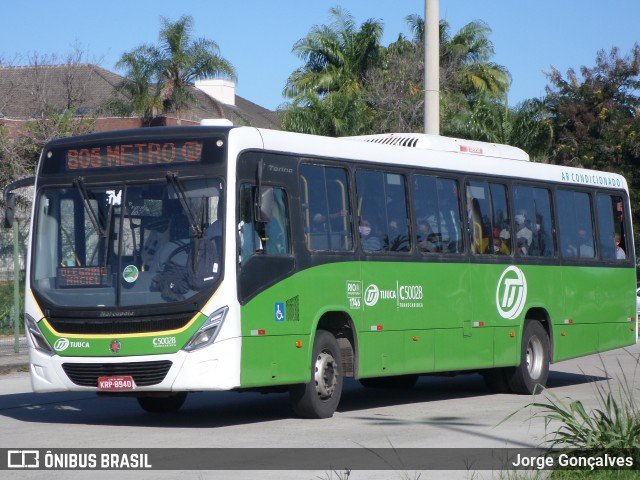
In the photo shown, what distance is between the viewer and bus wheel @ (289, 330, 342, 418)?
13484 millimetres

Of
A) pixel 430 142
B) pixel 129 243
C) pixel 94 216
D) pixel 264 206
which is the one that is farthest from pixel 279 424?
pixel 430 142

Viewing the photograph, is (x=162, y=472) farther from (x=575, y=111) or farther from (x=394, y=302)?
(x=575, y=111)

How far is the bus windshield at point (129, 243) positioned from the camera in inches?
491

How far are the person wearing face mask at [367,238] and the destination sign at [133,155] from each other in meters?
2.63

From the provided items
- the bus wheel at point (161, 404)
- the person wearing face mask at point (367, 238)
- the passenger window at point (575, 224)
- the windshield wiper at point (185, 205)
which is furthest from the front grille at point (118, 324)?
the passenger window at point (575, 224)

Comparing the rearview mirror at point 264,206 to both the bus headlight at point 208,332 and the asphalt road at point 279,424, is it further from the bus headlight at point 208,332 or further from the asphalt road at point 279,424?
the asphalt road at point 279,424

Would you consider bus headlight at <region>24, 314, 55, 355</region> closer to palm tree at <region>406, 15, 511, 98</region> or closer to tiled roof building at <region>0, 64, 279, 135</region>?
tiled roof building at <region>0, 64, 279, 135</region>

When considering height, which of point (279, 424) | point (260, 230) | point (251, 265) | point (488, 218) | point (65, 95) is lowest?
point (279, 424)

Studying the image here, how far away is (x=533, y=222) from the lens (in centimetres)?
1795

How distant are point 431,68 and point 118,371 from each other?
988 cm

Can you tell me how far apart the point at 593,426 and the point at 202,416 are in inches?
244

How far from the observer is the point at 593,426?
363 inches

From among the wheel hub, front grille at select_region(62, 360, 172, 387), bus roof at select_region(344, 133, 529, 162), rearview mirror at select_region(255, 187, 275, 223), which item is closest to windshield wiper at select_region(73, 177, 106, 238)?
front grille at select_region(62, 360, 172, 387)

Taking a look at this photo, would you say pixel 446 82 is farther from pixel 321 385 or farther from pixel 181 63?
pixel 321 385
